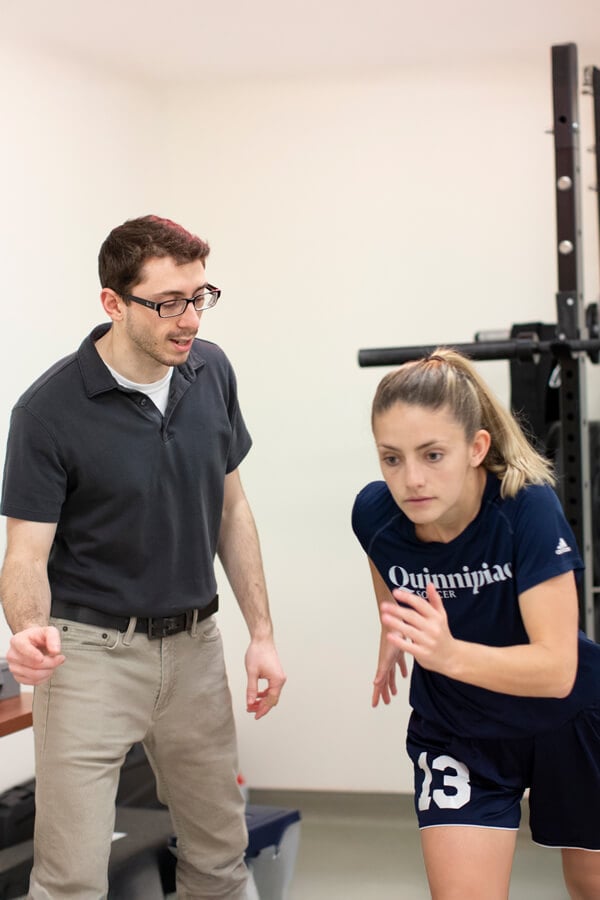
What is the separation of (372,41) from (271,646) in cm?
222

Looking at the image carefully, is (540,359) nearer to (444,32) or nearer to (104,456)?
(444,32)

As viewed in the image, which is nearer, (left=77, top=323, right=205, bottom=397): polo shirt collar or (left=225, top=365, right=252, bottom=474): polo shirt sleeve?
(left=77, top=323, right=205, bottom=397): polo shirt collar

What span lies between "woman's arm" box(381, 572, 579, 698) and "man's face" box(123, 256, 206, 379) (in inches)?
29.7

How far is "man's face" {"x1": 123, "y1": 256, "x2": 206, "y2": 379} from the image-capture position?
2271 mm

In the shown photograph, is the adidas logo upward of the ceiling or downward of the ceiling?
downward

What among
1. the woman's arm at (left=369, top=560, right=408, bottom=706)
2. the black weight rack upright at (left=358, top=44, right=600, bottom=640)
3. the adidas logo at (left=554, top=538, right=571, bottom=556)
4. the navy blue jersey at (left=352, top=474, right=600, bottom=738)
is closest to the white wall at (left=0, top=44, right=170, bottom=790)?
the black weight rack upright at (left=358, top=44, right=600, bottom=640)

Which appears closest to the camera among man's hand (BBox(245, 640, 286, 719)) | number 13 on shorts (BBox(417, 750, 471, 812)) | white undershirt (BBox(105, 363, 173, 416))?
number 13 on shorts (BBox(417, 750, 471, 812))

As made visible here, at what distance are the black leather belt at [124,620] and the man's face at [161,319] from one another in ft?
1.83

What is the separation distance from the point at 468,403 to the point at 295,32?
2097 millimetres

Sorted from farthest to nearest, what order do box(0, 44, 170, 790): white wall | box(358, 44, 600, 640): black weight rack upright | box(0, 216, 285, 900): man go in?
box(0, 44, 170, 790): white wall < box(358, 44, 600, 640): black weight rack upright < box(0, 216, 285, 900): man

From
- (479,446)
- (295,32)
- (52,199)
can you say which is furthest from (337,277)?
(479,446)

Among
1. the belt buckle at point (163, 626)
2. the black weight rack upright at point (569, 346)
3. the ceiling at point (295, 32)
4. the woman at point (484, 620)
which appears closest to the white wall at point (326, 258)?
the ceiling at point (295, 32)

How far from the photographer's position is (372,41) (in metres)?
3.69

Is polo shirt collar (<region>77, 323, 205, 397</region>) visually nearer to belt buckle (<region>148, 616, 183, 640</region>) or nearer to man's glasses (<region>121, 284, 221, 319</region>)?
man's glasses (<region>121, 284, 221, 319</region>)
